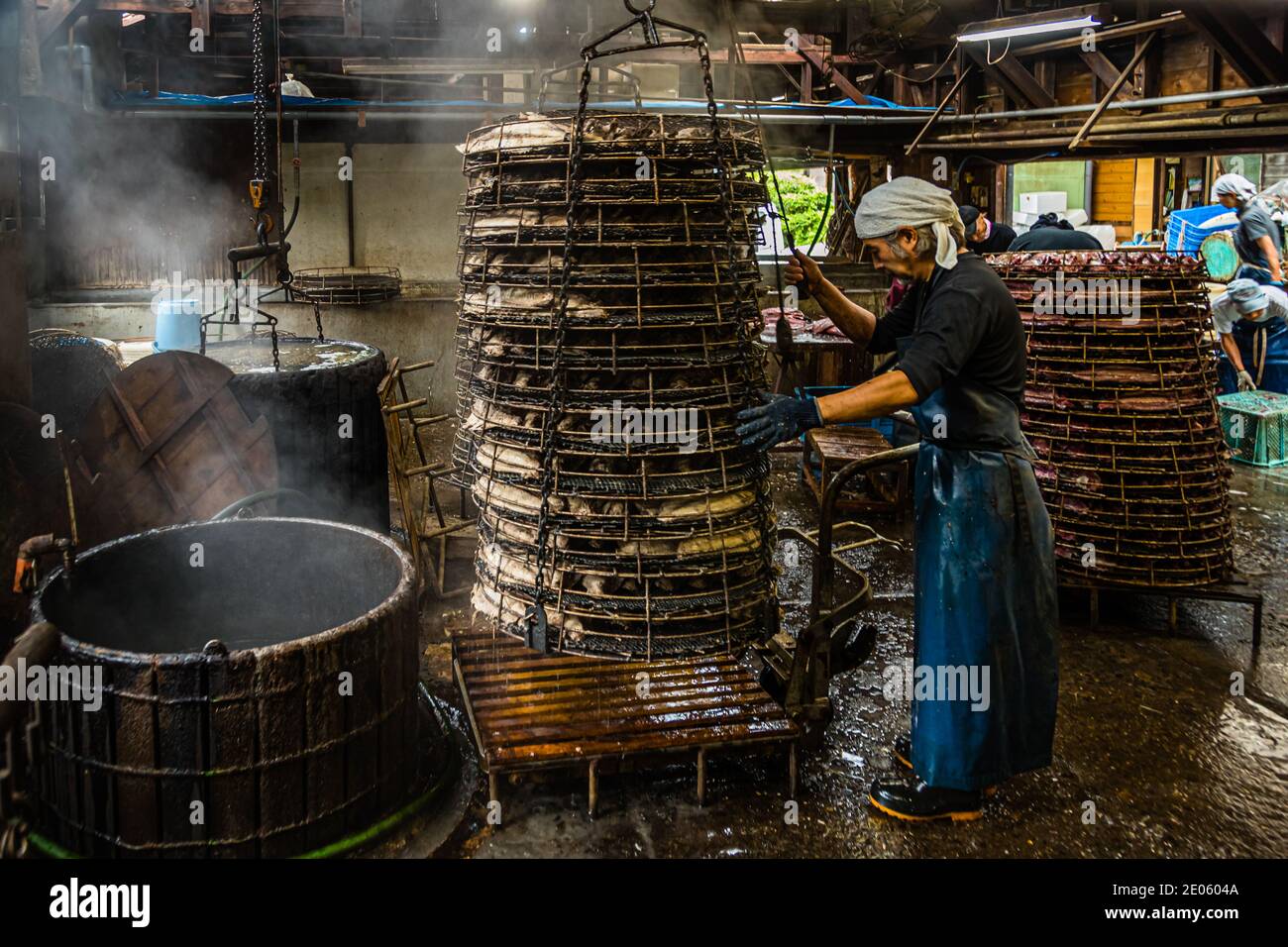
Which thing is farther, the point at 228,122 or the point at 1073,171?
the point at 1073,171

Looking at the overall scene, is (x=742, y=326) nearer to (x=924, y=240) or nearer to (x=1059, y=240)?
(x=924, y=240)

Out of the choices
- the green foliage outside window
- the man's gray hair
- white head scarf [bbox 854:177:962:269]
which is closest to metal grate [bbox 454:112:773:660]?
white head scarf [bbox 854:177:962:269]

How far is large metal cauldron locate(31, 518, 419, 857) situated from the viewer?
370cm

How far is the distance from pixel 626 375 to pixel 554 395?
0.93ft

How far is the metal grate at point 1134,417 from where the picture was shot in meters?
6.56

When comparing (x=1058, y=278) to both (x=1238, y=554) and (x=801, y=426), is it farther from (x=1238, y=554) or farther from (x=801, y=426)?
(x=801, y=426)

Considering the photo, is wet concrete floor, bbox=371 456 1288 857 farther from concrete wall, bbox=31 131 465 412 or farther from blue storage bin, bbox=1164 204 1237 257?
blue storage bin, bbox=1164 204 1237 257

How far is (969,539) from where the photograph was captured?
438 centimetres

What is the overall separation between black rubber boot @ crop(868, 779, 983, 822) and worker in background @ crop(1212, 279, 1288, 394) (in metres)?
9.50

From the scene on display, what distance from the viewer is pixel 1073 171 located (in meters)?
25.0

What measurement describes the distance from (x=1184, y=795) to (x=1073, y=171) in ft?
78.4

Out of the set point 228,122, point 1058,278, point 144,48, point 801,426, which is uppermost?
point 144,48

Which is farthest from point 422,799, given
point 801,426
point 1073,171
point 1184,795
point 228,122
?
point 1073,171

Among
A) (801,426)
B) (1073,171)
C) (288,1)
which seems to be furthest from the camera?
(1073,171)
